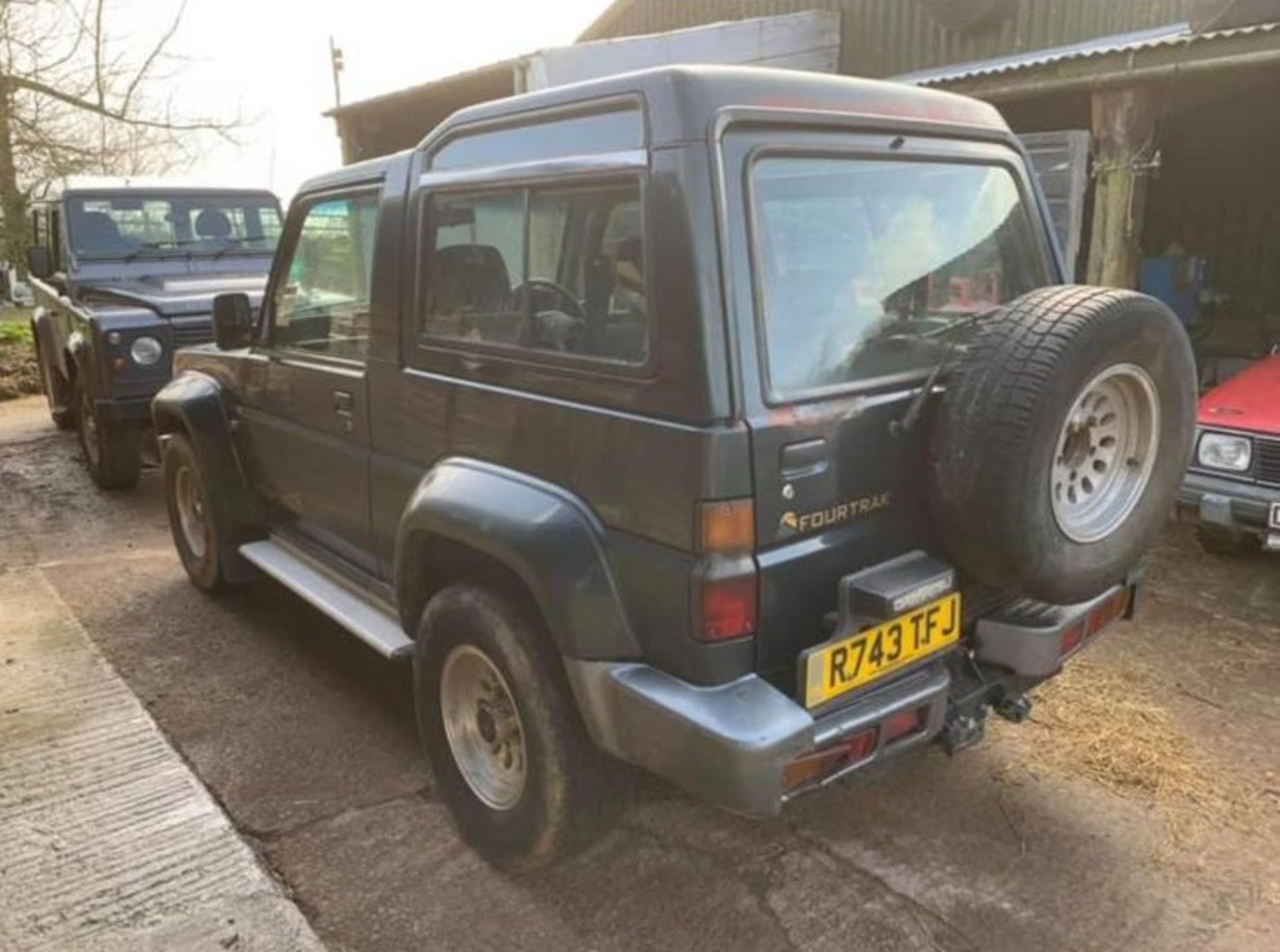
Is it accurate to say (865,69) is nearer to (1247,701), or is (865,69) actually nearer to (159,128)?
(1247,701)

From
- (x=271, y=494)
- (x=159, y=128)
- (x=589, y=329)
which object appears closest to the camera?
(x=589, y=329)

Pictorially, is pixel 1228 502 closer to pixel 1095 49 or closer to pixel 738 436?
pixel 738 436

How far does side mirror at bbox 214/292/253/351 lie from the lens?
4.14 meters

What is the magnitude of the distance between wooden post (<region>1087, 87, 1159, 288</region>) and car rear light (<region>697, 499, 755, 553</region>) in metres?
5.41

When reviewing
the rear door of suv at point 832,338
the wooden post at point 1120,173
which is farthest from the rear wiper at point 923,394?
the wooden post at point 1120,173

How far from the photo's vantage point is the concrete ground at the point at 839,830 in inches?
102

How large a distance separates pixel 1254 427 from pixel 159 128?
56.7ft

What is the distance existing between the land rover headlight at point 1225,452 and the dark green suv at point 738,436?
1960mm

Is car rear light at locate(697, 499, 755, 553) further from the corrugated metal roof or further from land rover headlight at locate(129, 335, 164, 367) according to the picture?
land rover headlight at locate(129, 335, 164, 367)

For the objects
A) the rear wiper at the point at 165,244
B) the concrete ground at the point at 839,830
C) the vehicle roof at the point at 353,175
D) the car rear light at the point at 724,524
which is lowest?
the concrete ground at the point at 839,830

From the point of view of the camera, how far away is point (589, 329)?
2.45 meters

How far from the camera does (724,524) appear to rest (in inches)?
83.6

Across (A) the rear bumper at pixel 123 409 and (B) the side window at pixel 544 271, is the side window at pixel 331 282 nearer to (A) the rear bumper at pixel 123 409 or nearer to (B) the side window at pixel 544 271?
(B) the side window at pixel 544 271

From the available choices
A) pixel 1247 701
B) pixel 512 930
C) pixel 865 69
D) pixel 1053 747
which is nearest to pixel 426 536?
pixel 512 930
